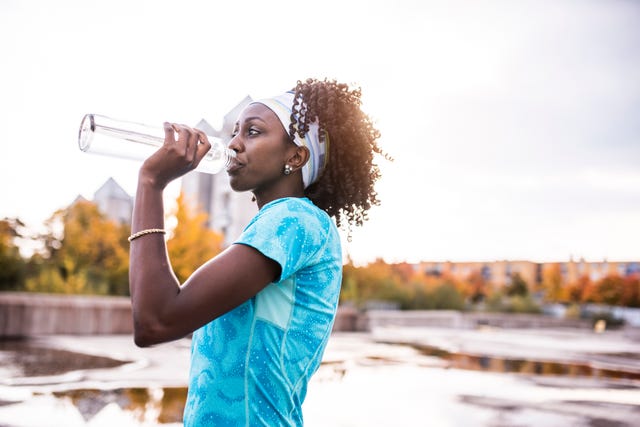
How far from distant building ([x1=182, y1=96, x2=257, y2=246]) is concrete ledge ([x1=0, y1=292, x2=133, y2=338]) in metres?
19.4

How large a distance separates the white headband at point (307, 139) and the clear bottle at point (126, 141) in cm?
17

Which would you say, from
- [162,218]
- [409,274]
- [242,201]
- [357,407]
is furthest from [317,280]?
[409,274]

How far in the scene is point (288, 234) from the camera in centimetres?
141

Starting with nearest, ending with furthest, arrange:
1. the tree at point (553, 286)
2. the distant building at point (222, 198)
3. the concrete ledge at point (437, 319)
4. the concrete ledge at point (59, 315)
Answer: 1. the concrete ledge at point (59, 315)
2. the concrete ledge at point (437, 319)
3. the distant building at point (222, 198)
4. the tree at point (553, 286)

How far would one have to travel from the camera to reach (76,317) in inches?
539

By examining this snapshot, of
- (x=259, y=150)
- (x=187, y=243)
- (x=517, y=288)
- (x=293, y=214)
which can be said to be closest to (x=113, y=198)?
(x=187, y=243)

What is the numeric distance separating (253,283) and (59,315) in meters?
13.4

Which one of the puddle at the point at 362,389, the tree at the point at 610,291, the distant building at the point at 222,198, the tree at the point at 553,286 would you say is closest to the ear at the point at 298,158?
the puddle at the point at 362,389

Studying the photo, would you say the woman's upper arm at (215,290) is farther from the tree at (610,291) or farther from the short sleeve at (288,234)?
the tree at (610,291)

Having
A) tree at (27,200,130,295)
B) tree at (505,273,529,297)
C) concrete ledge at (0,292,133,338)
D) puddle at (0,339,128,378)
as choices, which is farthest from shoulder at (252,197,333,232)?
tree at (505,273,529,297)

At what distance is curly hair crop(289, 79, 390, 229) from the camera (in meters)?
1.79

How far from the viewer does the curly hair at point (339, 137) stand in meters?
1.79

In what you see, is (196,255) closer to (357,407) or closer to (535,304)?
(357,407)

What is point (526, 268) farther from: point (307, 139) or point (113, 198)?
point (307, 139)
